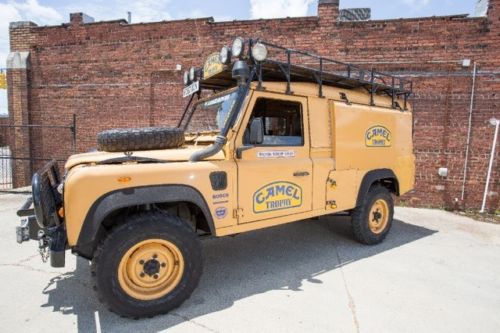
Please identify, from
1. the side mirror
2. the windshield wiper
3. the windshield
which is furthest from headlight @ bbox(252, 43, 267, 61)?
the windshield wiper

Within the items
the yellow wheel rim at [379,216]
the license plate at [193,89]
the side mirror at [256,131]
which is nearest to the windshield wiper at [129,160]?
the side mirror at [256,131]

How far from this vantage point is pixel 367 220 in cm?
471

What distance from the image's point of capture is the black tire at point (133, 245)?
266cm

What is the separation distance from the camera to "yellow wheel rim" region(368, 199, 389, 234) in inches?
192

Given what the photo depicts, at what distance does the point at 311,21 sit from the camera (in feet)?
24.7

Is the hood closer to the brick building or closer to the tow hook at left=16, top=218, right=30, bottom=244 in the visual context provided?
the tow hook at left=16, top=218, right=30, bottom=244

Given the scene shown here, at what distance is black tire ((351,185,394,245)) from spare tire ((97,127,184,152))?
3.03m

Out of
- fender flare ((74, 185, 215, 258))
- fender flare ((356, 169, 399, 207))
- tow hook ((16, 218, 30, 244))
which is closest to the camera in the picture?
fender flare ((74, 185, 215, 258))

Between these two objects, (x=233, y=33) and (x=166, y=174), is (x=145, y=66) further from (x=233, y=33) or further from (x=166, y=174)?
(x=166, y=174)

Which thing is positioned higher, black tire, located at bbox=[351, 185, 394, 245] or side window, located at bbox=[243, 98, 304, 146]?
side window, located at bbox=[243, 98, 304, 146]

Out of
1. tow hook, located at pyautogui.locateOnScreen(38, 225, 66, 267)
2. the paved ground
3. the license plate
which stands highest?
the license plate

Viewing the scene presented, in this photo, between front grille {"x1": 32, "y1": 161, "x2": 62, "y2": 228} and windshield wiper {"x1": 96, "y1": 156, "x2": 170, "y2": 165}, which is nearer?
front grille {"x1": 32, "y1": 161, "x2": 62, "y2": 228}

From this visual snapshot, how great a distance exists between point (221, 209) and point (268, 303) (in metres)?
1.09

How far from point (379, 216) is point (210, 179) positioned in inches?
128
